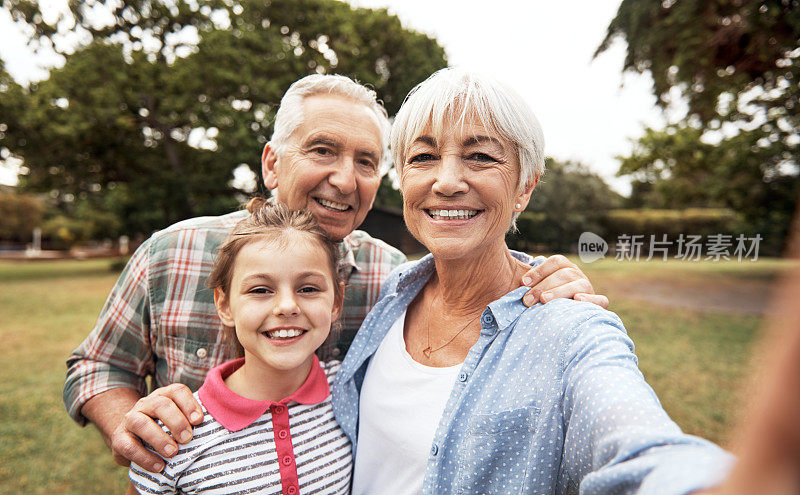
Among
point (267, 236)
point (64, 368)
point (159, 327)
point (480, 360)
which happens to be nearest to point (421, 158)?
point (267, 236)

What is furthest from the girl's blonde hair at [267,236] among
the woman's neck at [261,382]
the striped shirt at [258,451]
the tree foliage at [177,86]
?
the tree foliage at [177,86]

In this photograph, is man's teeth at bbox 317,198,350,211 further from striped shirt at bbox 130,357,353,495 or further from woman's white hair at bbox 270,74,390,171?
striped shirt at bbox 130,357,353,495

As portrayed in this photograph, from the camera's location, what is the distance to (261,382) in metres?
1.74

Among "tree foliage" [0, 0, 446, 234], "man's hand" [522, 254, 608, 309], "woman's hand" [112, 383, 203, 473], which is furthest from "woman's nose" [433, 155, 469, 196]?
"tree foliage" [0, 0, 446, 234]

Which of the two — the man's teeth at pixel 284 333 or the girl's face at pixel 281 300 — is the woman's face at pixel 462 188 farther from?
the man's teeth at pixel 284 333

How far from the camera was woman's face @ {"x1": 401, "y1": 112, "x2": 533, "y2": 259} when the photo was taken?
5.29ft

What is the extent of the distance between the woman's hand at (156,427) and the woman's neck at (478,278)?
39.8 inches

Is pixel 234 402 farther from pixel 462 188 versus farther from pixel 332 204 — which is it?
pixel 462 188

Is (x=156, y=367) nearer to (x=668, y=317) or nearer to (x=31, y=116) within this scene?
(x=668, y=317)

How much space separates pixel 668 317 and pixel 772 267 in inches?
290

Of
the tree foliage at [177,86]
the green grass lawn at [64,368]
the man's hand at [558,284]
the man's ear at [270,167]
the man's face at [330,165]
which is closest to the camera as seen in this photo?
the man's hand at [558,284]

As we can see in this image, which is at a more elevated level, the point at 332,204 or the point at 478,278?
the point at 332,204

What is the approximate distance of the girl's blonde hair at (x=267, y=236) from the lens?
5.77ft

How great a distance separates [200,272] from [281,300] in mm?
708
